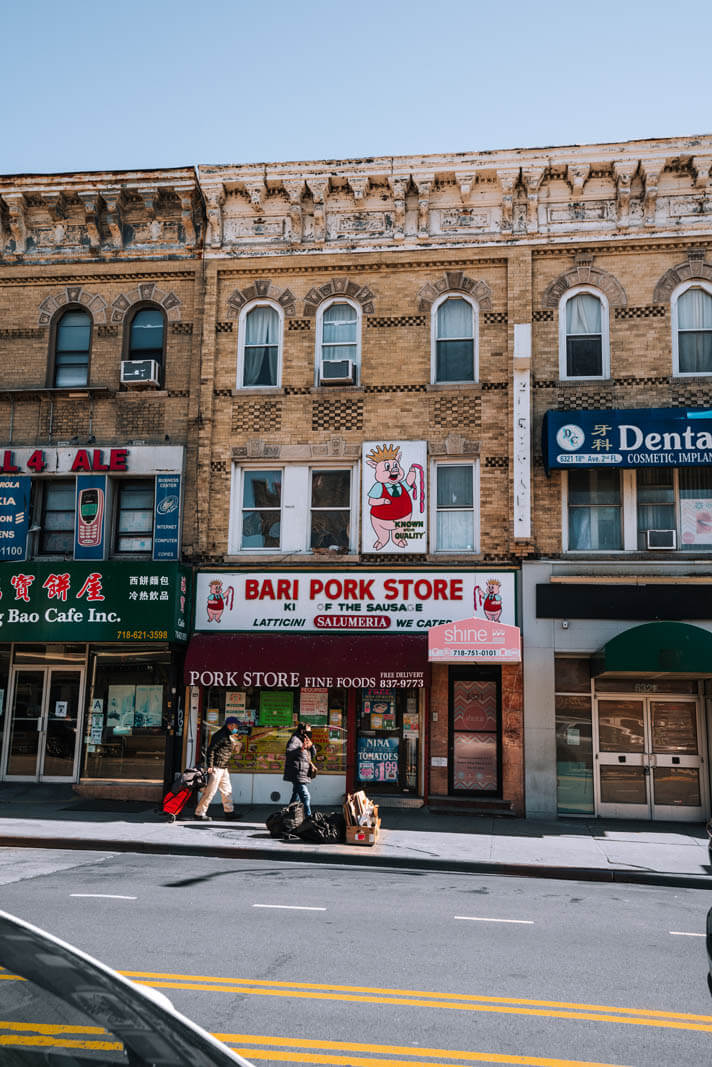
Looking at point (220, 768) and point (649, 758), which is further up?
point (649, 758)

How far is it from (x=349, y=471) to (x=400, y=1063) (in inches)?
513

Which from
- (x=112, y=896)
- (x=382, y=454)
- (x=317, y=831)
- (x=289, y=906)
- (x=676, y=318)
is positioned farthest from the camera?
(x=382, y=454)

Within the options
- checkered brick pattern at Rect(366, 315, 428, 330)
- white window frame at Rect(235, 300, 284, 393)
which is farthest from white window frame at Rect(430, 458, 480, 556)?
white window frame at Rect(235, 300, 284, 393)

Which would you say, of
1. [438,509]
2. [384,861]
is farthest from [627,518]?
[384,861]

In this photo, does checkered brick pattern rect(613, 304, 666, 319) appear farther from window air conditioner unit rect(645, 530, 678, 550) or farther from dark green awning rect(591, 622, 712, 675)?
dark green awning rect(591, 622, 712, 675)

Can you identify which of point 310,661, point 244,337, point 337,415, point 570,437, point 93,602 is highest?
point 244,337

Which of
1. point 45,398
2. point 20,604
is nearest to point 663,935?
point 20,604

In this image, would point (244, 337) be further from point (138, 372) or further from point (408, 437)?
point (408, 437)

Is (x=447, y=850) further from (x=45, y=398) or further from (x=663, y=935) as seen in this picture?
(x=45, y=398)

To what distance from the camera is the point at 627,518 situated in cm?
1614

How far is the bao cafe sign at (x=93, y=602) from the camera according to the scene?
15688 millimetres

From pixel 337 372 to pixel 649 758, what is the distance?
29.3 ft

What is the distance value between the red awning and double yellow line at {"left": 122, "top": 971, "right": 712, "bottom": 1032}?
29.8ft

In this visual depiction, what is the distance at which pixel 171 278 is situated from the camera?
716 inches
